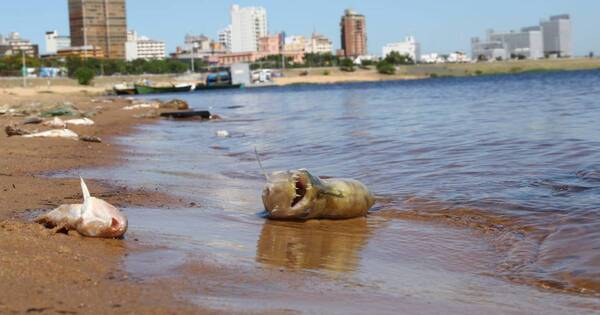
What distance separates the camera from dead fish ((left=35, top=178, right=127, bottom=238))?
552 centimetres

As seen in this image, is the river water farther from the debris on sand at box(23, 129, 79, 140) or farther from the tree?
the tree

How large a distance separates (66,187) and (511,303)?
17.8 ft

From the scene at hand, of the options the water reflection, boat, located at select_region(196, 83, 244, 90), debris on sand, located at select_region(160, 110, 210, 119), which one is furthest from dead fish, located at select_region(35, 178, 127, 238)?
boat, located at select_region(196, 83, 244, 90)

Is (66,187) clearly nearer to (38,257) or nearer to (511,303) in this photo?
(38,257)

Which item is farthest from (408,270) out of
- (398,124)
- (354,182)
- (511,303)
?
(398,124)

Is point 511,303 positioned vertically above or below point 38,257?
below

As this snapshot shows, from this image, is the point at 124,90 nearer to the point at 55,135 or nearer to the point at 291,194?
the point at 55,135

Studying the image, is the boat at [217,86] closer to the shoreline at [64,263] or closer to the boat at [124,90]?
the boat at [124,90]

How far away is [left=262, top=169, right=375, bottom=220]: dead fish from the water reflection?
9 cm

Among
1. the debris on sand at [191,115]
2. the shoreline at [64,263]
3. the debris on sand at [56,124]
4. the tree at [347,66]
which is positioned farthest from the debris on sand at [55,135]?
the tree at [347,66]

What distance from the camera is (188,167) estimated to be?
41.7ft

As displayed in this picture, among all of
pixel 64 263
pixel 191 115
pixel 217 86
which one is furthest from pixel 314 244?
pixel 217 86

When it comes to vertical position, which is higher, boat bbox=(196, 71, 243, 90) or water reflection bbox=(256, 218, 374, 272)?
boat bbox=(196, 71, 243, 90)

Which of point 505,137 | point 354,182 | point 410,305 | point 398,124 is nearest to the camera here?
point 410,305
